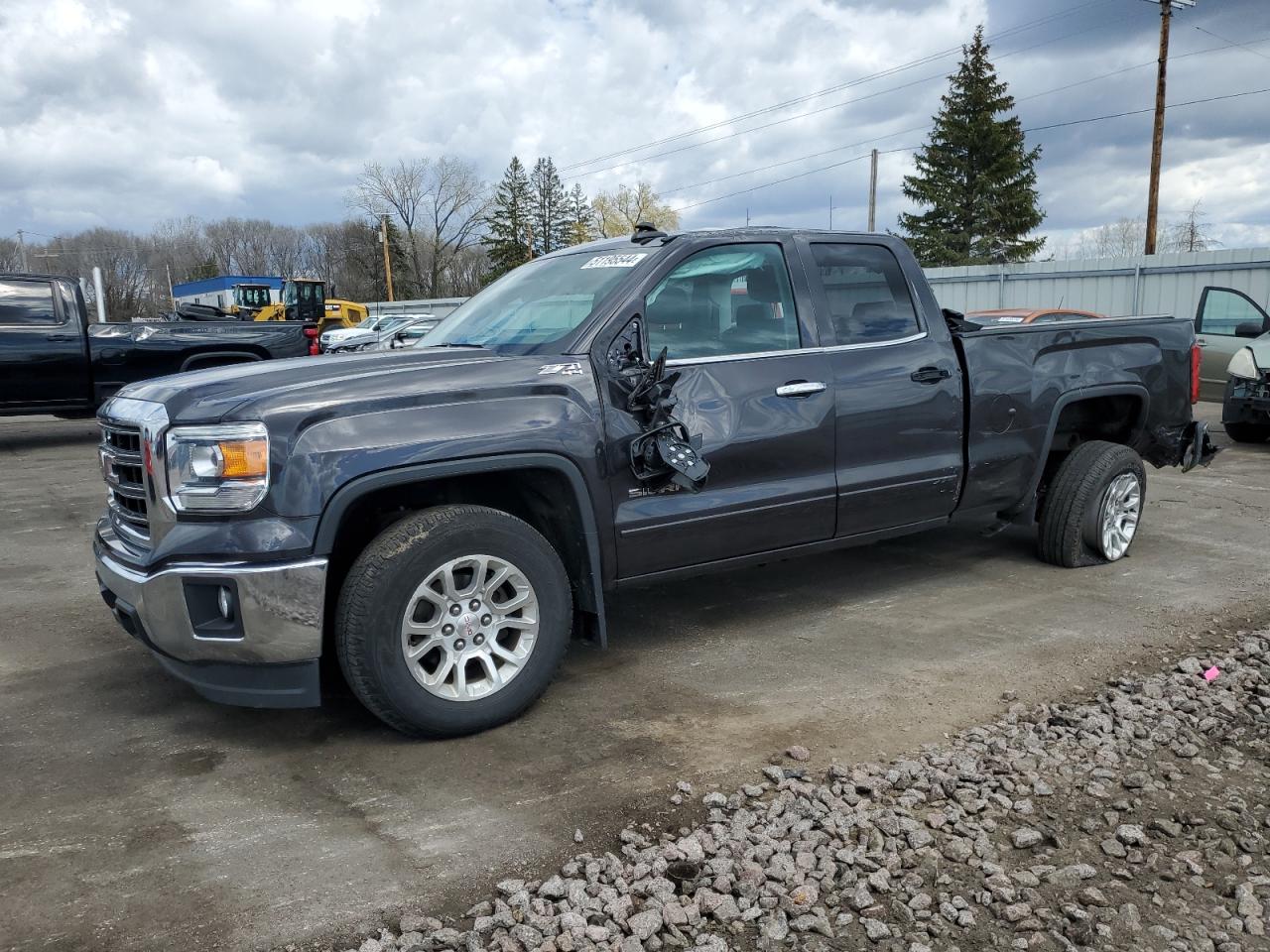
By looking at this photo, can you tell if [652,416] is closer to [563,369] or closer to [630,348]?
[630,348]

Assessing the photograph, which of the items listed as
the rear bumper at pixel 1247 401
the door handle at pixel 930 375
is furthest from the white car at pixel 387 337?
the rear bumper at pixel 1247 401

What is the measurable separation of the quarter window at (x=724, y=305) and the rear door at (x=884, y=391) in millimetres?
211

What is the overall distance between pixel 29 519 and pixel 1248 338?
42.3ft

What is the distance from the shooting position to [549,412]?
12.6 feet

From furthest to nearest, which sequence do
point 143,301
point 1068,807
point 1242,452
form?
1. point 143,301
2. point 1242,452
3. point 1068,807

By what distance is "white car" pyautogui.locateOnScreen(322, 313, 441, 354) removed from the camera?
6585mm

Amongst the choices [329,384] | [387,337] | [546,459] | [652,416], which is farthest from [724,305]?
[387,337]

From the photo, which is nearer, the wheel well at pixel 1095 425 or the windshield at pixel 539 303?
the windshield at pixel 539 303

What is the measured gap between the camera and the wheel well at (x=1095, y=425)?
6062mm

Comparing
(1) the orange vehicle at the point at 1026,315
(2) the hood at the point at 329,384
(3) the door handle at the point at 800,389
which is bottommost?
(3) the door handle at the point at 800,389

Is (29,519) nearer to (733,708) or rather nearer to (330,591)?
(330,591)

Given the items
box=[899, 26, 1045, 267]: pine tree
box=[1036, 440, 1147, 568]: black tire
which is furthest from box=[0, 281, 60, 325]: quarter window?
box=[899, 26, 1045, 267]: pine tree

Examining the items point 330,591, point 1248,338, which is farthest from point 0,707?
point 1248,338

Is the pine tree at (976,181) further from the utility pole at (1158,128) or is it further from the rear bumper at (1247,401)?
the rear bumper at (1247,401)
